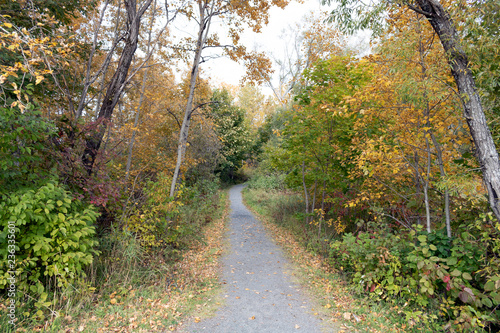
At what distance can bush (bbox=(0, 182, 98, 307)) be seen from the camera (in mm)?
3037

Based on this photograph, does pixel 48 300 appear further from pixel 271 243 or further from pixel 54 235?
pixel 271 243

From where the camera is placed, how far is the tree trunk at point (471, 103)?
10.5 feet

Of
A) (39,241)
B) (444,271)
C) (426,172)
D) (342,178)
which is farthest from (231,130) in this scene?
(444,271)

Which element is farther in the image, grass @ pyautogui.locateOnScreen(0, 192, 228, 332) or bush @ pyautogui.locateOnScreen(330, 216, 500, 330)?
grass @ pyautogui.locateOnScreen(0, 192, 228, 332)

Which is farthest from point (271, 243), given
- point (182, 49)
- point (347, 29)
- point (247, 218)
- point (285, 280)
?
point (182, 49)

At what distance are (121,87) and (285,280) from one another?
5465mm

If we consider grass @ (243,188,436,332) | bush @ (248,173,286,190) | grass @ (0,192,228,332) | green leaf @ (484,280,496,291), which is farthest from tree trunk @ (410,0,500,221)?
bush @ (248,173,286,190)

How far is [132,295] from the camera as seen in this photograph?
398 cm

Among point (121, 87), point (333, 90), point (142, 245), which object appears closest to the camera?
point (142, 245)

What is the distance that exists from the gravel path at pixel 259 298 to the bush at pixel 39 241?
1.91 metres

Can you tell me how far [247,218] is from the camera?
39.3ft

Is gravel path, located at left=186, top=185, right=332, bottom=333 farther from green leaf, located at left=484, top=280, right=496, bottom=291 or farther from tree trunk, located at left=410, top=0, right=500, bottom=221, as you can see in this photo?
tree trunk, located at left=410, top=0, right=500, bottom=221

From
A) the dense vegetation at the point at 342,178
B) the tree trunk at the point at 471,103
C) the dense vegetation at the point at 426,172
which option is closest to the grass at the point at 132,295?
the dense vegetation at the point at 342,178

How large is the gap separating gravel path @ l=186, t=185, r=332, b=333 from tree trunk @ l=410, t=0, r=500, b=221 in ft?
10.1
